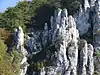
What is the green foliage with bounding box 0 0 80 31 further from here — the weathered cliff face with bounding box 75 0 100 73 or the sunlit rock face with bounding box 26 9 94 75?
the sunlit rock face with bounding box 26 9 94 75

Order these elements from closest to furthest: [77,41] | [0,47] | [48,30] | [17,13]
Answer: [0,47], [77,41], [48,30], [17,13]

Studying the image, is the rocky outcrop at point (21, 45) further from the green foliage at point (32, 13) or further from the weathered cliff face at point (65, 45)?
the green foliage at point (32, 13)

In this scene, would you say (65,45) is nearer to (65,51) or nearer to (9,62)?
(65,51)

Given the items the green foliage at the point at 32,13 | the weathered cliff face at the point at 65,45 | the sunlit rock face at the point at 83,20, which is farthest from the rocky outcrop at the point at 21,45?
the sunlit rock face at the point at 83,20

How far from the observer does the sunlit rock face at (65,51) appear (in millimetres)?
52125

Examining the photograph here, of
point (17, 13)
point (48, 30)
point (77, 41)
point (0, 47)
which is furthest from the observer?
point (17, 13)

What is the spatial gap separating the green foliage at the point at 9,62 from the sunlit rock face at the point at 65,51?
1992 millimetres

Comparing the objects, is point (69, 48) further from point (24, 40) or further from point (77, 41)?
point (24, 40)

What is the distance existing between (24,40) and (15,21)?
3672 millimetres

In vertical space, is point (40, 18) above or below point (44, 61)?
above

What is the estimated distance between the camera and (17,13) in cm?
6262

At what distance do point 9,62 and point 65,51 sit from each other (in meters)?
6.24

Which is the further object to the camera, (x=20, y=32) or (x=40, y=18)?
(x=40, y=18)

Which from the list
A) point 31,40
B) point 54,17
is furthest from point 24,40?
point 54,17
